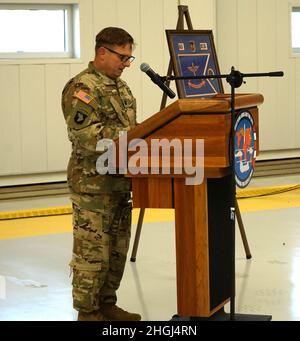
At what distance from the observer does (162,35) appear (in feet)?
32.8

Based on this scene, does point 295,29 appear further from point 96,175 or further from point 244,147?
point 96,175

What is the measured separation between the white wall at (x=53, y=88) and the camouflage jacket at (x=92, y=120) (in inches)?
181

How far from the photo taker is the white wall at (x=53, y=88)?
9.23 meters

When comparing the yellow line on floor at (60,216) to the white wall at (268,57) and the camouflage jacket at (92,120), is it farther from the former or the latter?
the camouflage jacket at (92,120)

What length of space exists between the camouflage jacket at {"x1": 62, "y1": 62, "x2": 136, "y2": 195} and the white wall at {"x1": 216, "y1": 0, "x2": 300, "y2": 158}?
5.96 m

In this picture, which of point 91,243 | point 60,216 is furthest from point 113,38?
point 60,216

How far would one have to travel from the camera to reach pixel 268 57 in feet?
35.7

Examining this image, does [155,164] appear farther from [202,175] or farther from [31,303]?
[31,303]

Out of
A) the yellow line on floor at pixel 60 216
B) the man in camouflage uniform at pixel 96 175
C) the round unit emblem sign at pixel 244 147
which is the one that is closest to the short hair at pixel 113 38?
the man in camouflage uniform at pixel 96 175

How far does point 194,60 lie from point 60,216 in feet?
9.33

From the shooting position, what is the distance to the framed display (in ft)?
19.6
